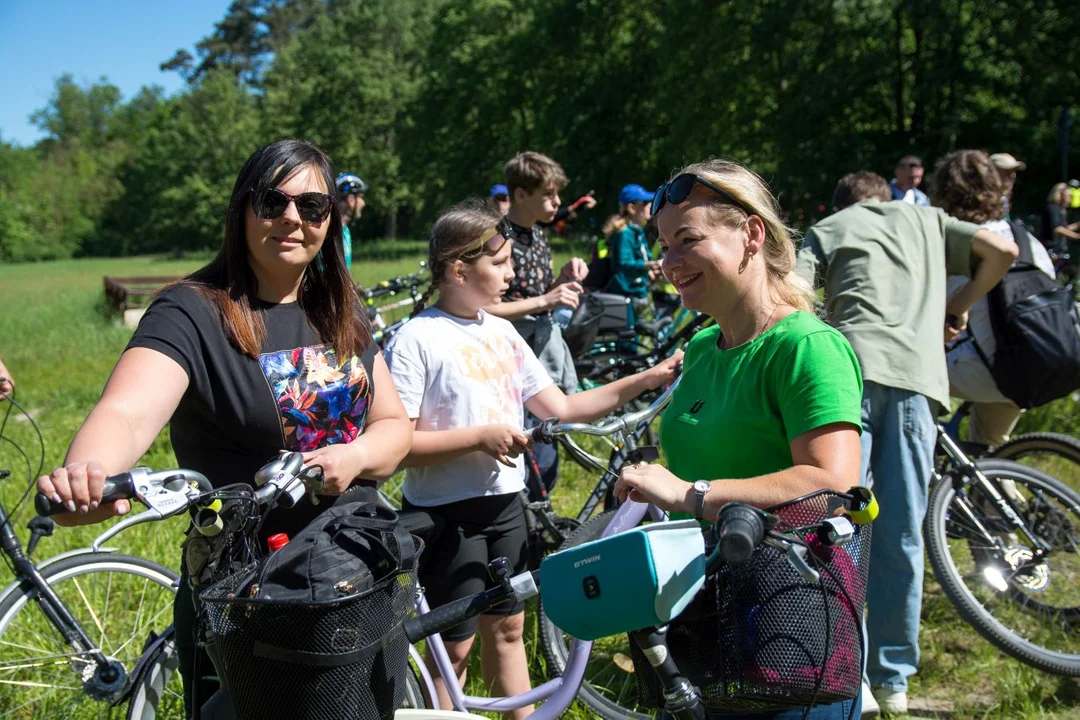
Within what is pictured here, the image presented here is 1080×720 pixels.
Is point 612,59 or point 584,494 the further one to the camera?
point 612,59

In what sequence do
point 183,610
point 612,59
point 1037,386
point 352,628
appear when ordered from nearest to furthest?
point 352,628
point 183,610
point 1037,386
point 612,59

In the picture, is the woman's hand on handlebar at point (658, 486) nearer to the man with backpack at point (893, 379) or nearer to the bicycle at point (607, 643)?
the bicycle at point (607, 643)

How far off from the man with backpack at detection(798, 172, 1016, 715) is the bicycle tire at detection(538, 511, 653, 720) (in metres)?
0.93

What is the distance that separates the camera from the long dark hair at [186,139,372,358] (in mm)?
2059

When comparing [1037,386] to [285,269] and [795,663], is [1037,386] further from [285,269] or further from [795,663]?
[285,269]

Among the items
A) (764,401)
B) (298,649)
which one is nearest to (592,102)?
(764,401)

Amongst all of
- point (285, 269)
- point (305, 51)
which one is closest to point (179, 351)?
point (285, 269)

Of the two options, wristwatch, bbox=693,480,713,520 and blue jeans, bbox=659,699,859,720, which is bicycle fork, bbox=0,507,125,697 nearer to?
blue jeans, bbox=659,699,859,720

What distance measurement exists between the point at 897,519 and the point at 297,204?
2495mm

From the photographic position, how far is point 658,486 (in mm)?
1706

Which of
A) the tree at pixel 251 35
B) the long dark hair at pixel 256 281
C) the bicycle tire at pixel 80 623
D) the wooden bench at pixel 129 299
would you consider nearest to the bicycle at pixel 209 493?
the long dark hair at pixel 256 281

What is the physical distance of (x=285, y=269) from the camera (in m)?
2.17

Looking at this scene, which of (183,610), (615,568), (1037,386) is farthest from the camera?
(1037,386)

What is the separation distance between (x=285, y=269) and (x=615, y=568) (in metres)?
1.20
